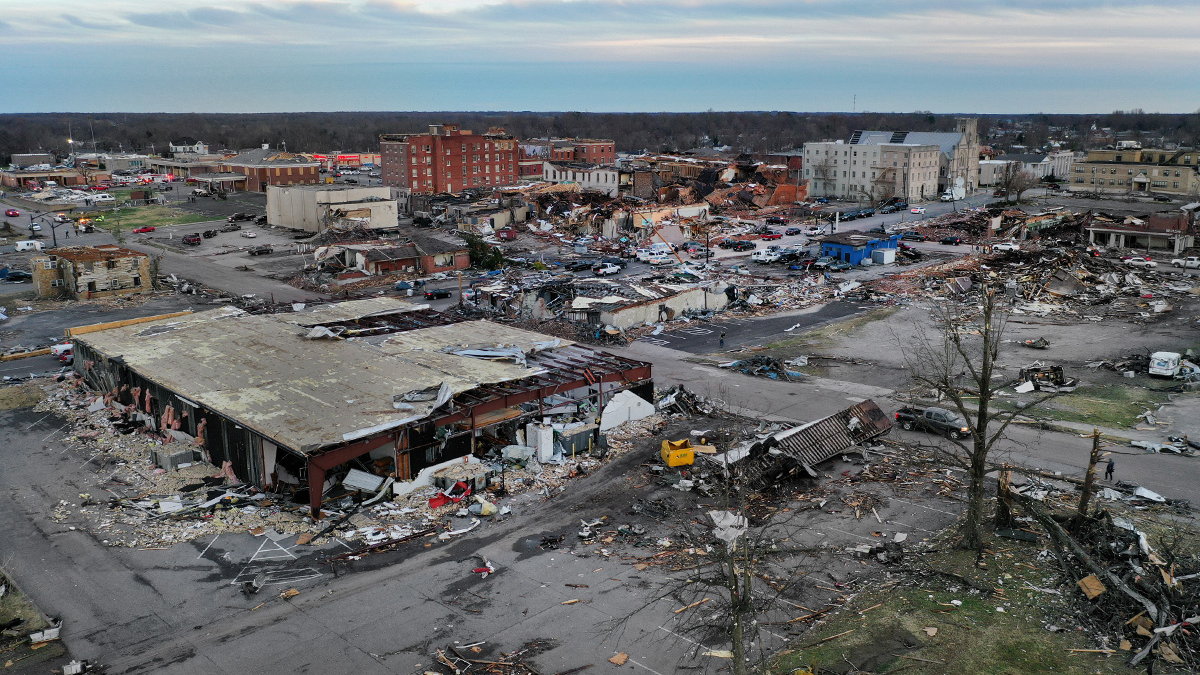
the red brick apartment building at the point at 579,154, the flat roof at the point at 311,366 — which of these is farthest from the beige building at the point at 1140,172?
the flat roof at the point at 311,366

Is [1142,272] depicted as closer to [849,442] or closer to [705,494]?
[849,442]

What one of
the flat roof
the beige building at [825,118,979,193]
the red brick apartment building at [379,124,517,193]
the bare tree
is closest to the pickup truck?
the bare tree

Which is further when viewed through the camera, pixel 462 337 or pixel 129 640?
pixel 462 337

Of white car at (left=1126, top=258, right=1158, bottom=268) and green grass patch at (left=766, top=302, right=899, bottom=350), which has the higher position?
white car at (left=1126, top=258, right=1158, bottom=268)

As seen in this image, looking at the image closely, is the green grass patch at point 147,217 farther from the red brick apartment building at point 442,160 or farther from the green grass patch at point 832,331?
the green grass patch at point 832,331

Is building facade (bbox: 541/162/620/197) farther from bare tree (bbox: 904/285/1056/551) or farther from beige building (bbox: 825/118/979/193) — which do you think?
bare tree (bbox: 904/285/1056/551)

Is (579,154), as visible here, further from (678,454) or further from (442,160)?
(678,454)

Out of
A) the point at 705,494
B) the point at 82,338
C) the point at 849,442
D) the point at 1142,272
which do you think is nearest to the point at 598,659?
the point at 705,494
